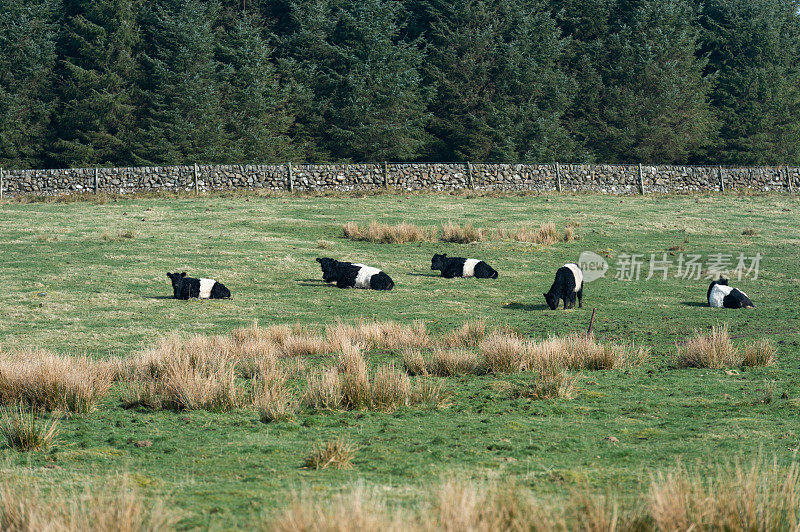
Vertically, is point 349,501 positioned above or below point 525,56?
below

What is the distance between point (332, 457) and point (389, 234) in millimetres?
22964

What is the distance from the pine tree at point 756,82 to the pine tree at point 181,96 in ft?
138

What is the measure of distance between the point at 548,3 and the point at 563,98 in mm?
11241

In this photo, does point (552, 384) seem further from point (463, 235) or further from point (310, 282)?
point (463, 235)

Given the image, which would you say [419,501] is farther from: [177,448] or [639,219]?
[639,219]

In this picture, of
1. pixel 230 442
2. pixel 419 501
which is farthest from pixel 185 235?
pixel 419 501

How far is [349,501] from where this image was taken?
16.4 ft

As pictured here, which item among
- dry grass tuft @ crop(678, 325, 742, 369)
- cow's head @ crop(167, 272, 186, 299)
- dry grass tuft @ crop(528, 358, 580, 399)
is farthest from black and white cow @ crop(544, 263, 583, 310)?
cow's head @ crop(167, 272, 186, 299)

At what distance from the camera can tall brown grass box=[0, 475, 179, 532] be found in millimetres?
4758

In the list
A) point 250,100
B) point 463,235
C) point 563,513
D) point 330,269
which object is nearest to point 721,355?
point 563,513

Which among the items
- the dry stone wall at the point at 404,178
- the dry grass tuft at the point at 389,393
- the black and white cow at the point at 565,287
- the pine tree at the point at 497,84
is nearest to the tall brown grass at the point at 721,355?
the dry grass tuft at the point at 389,393

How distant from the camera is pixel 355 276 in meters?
21.3

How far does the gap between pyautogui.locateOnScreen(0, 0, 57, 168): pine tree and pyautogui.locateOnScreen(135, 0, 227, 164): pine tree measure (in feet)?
23.1

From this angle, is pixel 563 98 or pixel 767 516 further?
pixel 563 98
